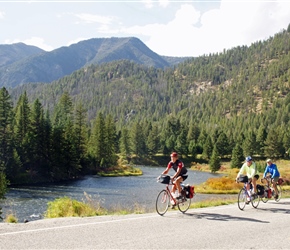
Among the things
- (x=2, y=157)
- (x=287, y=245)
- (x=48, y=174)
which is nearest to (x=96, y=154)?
(x=48, y=174)

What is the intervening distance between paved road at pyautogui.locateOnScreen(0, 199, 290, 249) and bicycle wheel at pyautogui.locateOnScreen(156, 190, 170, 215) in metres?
0.35

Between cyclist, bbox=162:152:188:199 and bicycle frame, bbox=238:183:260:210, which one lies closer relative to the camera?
cyclist, bbox=162:152:188:199

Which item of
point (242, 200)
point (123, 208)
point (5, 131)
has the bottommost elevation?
point (123, 208)

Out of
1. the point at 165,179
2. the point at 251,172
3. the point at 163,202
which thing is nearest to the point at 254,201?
the point at 251,172

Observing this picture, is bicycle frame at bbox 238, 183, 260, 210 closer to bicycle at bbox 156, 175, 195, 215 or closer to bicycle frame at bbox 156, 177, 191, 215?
bicycle at bbox 156, 175, 195, 215

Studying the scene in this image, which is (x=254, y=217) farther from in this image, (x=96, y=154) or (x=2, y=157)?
(x=96, y=154)

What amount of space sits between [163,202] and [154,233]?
425 centimetres

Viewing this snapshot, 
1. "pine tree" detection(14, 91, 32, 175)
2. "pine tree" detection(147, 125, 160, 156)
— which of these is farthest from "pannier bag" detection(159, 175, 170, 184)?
"pine tree" detection(147, 125, 160, 156)

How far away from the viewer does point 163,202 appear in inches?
642

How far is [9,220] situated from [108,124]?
9073cm

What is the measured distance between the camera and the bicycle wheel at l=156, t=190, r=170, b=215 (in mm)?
15748

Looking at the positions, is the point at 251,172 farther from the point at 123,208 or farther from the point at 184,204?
the point at 123,208

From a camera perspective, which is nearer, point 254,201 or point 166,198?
point 166,198

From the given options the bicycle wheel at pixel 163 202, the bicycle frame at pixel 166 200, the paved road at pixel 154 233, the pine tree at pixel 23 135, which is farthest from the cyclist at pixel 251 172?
the pine tree at pixel 23 135
